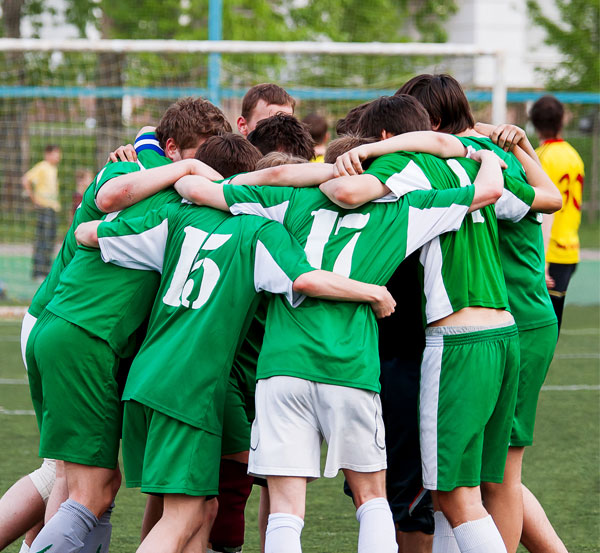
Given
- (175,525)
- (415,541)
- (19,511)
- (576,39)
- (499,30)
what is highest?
(499,30)

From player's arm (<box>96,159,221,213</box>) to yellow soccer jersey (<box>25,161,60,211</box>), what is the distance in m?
11.1

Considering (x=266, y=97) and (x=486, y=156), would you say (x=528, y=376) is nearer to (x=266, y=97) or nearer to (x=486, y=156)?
(x=486, y=156)

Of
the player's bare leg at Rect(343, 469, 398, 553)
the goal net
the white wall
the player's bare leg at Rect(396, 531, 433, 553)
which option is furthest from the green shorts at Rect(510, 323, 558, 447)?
the white wall

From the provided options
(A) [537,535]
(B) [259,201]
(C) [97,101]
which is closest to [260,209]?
(B) [259,201]

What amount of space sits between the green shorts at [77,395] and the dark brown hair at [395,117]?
125 cm

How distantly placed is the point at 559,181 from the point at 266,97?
351 centimetres

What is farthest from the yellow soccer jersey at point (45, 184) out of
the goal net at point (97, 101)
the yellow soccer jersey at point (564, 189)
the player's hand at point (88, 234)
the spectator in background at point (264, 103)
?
the player's hand at point (88, 234)

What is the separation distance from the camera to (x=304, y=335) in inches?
117

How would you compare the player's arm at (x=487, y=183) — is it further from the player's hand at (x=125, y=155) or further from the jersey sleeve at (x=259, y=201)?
the player's hand at (x=125, y=155)

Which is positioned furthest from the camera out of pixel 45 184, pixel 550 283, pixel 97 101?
pixel 45 184

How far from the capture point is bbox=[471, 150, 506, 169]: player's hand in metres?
3.32

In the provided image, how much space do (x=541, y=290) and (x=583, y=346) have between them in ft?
22.0

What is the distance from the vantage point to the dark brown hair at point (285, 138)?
12.2 feet

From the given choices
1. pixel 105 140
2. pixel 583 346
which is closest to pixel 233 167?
pixel 583 346
